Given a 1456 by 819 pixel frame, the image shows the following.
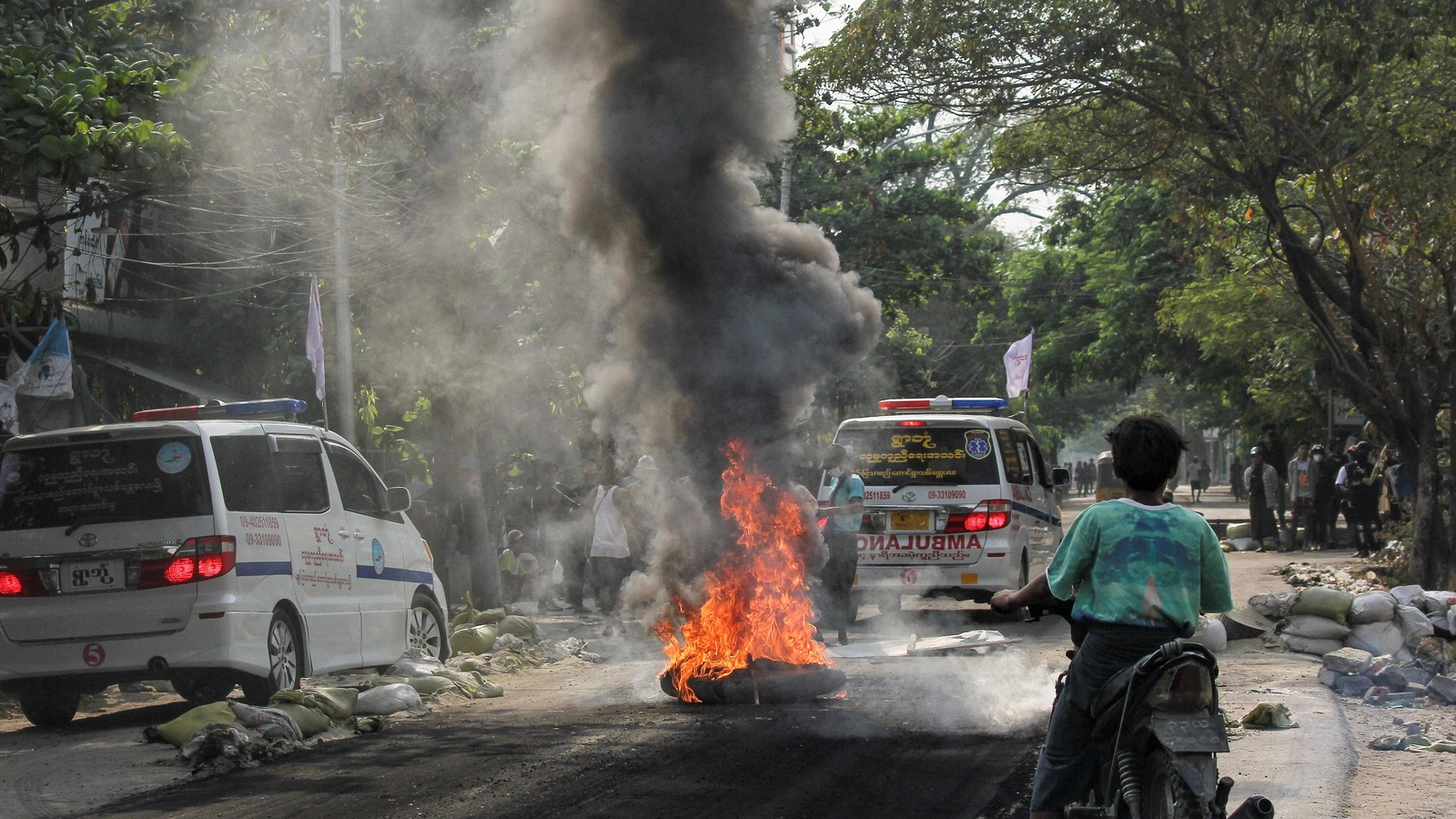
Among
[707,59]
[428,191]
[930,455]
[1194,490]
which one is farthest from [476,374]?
[1194,490]

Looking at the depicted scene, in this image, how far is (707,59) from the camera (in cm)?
970

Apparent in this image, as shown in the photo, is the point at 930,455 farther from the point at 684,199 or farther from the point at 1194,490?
the point at 1194,490

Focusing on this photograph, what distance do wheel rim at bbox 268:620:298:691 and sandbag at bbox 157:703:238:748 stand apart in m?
0.69

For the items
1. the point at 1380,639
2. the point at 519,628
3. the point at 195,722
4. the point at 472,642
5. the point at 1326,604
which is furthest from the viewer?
the point at 519,628

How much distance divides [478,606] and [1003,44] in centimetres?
831

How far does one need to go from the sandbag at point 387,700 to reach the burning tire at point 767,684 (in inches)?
74.5

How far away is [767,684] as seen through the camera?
7965 millimetres

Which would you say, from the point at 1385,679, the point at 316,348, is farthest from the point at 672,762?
the point at 316,348

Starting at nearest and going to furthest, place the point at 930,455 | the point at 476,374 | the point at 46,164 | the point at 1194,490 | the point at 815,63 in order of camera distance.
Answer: the point at 46,164 < the point at 930,455 < the point at 815,63 < the point at 476,374 < the point at 1194,490

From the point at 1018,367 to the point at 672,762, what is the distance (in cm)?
2020

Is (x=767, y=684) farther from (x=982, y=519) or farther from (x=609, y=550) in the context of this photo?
(x=609, y=550)

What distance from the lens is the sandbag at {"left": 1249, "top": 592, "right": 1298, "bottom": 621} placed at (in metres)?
10.5

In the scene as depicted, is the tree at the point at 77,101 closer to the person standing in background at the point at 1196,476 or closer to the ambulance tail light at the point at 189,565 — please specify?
the ambulance tail light at the point at 189,565

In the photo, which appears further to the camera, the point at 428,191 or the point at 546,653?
the point at 428,191
